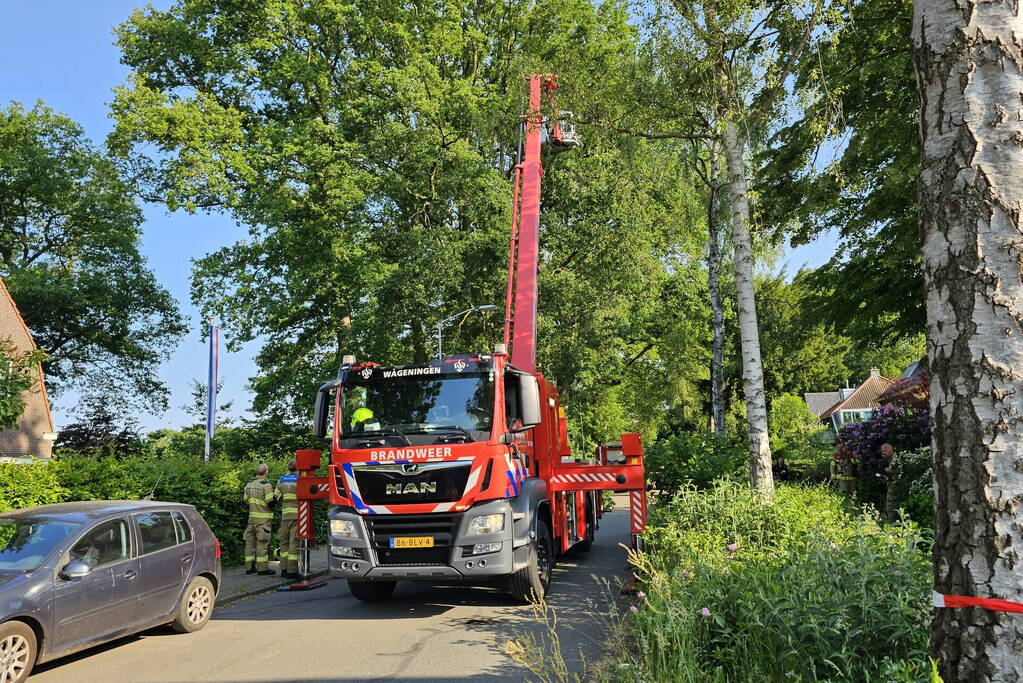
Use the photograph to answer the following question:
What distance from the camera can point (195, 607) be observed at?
8.91m

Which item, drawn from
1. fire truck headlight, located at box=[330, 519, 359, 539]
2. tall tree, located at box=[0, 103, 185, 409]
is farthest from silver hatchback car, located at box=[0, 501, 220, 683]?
tall tree, located at box=[0, 103, 185, 409]

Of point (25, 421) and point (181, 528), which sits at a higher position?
point (25, 421)

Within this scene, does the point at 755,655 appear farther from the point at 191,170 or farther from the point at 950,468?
the point at 191,170

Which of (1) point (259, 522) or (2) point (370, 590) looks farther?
(1) point (259, 522)

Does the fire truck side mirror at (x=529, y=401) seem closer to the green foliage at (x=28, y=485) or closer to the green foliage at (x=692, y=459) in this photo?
the green foliage at (x=28, y=485)

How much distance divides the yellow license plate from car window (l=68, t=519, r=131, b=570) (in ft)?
8.89

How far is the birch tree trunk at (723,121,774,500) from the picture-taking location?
11.5 meters

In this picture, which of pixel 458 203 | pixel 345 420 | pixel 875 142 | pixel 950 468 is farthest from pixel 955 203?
pixel 458 203

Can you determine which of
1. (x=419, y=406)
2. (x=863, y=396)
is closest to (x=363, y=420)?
(x=419, y=406)

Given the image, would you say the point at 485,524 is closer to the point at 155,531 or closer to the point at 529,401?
the point at 529,401

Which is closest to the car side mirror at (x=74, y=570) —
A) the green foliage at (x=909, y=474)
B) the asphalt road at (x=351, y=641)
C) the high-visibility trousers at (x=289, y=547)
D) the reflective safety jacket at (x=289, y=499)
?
the asphalt road at (x=351, y=641)

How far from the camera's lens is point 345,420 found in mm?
9719

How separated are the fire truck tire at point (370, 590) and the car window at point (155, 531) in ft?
7.81

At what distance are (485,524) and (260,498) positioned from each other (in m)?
5.53
